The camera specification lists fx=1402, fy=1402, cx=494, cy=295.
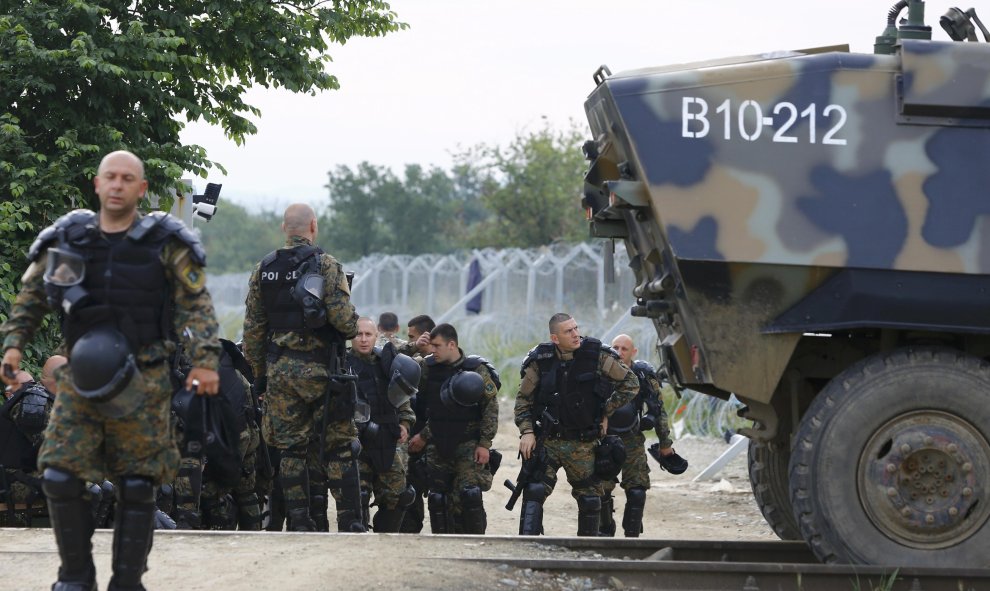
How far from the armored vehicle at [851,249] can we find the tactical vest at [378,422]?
3.43 metres

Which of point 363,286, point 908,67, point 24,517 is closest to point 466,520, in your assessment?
point 24,517

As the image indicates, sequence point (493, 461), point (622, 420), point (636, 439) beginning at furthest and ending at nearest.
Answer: point (636, 439), point (622, 420), point (493, 461)

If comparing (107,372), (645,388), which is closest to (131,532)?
(107,372)

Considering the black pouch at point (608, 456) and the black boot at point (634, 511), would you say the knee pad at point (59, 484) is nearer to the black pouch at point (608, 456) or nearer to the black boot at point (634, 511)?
the black pouch at point (608, 456)

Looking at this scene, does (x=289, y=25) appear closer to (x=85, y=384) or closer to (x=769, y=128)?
(x=769, y=128)

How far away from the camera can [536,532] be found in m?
9.97

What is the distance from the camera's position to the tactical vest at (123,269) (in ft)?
17.4

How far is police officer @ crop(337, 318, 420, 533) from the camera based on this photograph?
30.7 ft

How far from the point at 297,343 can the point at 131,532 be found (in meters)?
2.91

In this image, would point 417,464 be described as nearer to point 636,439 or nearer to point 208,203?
point 636,439

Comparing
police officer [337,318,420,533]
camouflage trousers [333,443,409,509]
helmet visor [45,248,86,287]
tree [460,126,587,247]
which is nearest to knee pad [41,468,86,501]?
helmet visor [45,248,86,287]

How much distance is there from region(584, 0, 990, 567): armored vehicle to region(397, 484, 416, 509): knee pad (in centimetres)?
374

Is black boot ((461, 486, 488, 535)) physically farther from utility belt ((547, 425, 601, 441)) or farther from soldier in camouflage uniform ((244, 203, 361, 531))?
soldier in camouflage uniform ((244, 203, 361, 531))

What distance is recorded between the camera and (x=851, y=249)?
6391 mm
